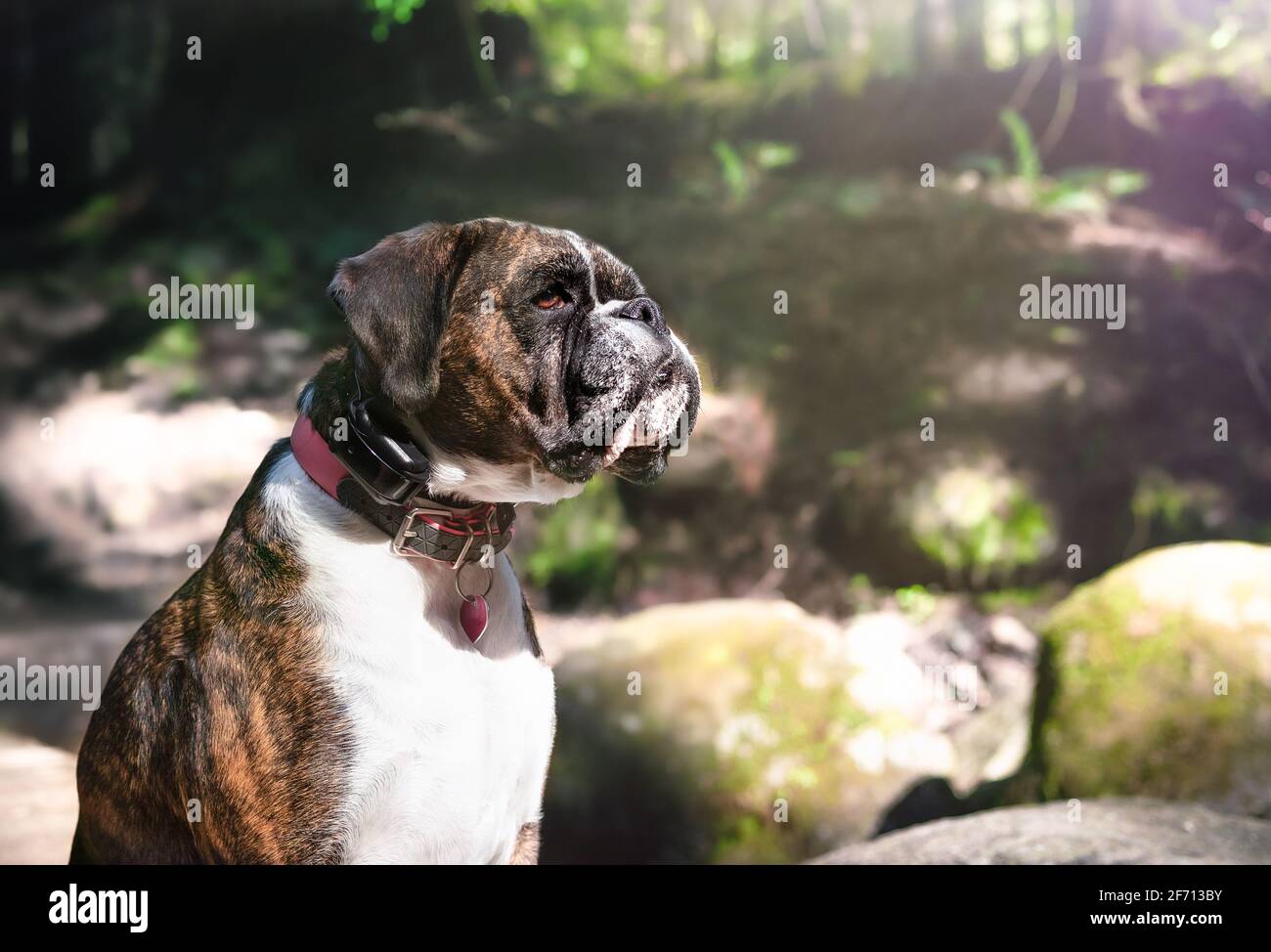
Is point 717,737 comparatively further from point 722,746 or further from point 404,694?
point 404,694

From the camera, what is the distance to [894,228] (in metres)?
6.82

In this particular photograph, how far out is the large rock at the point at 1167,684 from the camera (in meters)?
3.89

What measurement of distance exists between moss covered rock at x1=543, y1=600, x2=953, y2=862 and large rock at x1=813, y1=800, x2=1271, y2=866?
0.74m

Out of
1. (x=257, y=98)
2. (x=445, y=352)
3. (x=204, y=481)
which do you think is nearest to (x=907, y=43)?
(x=257, y=98)

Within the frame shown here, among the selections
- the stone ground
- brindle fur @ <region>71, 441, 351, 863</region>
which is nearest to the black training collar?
brindle fur @ <region>71, 441, 351, 863</region>

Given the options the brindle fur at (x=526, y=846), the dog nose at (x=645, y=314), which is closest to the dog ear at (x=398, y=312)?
the dog nose at (x=645, y=314)

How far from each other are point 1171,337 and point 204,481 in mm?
5517

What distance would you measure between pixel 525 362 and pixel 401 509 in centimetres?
42

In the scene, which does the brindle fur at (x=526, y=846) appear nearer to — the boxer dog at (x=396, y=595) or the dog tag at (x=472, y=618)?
the boxer dog at (x=396, y=595)

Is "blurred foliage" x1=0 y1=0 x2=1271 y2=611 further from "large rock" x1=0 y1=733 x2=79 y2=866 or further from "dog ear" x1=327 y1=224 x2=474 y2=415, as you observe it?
"dog ear" x1=327 y1=224 x2=474 y2=415

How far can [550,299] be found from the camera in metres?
2.38

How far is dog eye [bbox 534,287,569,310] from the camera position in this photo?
237cm

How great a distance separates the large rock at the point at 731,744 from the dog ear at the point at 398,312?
2.69 meters
